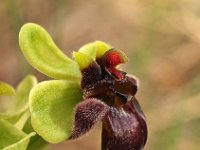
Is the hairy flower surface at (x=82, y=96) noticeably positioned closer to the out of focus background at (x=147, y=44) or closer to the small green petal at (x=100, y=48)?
the small green petal at (x=100, y=48)

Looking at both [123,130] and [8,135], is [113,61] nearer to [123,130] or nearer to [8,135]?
[123,130]

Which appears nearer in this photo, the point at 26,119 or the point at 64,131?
the point at 64,131

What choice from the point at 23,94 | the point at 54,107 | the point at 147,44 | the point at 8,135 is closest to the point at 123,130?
the point at 54,107

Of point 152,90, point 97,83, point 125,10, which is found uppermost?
point 97,83

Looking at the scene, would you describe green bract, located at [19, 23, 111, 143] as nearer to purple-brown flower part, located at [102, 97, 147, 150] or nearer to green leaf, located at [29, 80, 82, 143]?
green leaf, located at [29, 80, 82, 143]

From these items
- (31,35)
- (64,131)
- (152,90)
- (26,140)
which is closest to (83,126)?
(64,131)

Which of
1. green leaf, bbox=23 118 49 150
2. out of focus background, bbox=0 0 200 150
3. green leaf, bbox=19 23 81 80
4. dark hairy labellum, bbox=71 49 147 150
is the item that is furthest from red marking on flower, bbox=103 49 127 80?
out of focus background, bbox=0 0 200 150

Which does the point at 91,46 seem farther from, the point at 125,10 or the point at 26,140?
the point at 125,10
